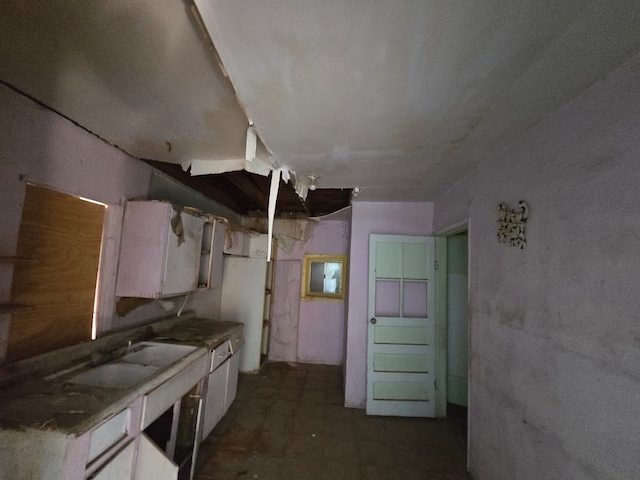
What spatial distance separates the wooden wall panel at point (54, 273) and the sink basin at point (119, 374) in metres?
0.29

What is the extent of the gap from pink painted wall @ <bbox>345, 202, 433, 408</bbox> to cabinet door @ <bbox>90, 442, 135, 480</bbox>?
2228mm

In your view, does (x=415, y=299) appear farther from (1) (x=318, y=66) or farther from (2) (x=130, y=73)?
(2) (x=130, y=73)

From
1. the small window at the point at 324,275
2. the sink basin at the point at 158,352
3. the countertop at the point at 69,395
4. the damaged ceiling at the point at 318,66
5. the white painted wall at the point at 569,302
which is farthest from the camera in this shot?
the small window at the point at 324,275

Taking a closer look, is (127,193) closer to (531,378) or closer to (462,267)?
(531,378)

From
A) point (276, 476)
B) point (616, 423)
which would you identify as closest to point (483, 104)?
point (616, 423)

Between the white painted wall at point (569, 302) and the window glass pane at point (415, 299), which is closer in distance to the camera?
the white painted wall at point (569, 302)

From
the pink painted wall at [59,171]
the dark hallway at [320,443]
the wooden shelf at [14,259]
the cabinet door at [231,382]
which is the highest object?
the pink painted wall at [59,171]

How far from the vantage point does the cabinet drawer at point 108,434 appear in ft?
3.89

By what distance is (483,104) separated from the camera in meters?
1.32

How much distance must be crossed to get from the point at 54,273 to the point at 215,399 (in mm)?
1591

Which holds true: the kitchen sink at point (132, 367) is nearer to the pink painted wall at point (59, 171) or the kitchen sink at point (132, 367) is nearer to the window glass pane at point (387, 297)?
the pink painted wall at point (59, 171)

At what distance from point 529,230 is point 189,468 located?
2597 mm

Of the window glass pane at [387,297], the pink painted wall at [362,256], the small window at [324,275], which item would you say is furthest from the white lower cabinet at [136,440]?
the small window at [324,275]

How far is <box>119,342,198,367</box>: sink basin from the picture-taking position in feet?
6.98
